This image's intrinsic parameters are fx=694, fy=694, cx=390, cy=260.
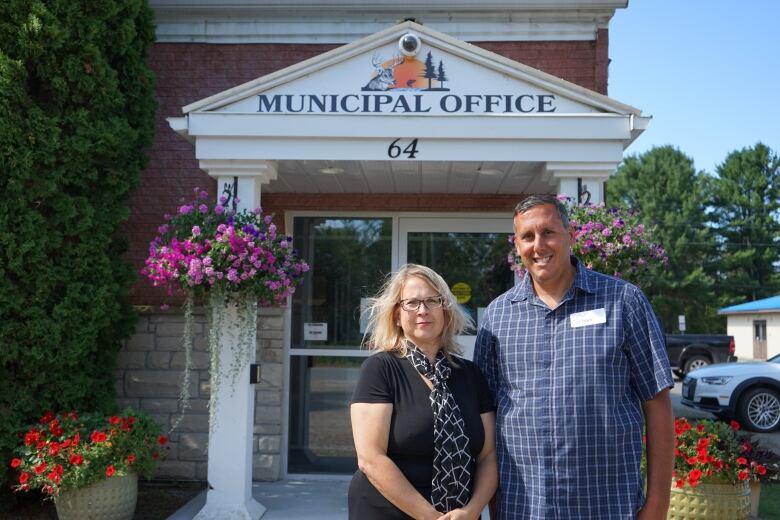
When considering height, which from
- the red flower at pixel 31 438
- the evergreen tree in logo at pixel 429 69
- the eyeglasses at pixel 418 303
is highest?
the evergreen tree in logo at pixel 429 69

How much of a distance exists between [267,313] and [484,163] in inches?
104

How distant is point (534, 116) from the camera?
16.5 ft

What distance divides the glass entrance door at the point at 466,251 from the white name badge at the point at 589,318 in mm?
4400

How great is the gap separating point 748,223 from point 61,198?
50379mm

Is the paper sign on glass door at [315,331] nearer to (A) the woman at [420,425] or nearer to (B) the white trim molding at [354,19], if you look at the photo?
(B) the white trim molding at [354,19]

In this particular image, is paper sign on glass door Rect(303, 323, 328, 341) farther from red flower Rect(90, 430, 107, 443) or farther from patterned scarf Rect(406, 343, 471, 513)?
patterned scarf Rect(406, 343, 471, 513)

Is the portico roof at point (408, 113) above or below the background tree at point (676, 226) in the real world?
below

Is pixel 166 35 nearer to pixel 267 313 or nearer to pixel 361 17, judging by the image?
pixel 361 17

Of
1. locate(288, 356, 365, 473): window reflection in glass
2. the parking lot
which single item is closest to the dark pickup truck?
the parking lot

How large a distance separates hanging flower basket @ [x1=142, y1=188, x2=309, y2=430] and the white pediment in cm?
85

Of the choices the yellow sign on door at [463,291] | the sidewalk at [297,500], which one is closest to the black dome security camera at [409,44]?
the yellow sign on door at [463,291]

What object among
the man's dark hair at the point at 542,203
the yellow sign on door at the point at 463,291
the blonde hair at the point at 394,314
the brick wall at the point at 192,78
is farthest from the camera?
the yellow sign on door at the point at 463,291

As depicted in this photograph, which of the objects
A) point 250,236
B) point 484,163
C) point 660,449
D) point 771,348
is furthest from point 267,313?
point 771,348

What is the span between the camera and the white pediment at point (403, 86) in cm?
511
